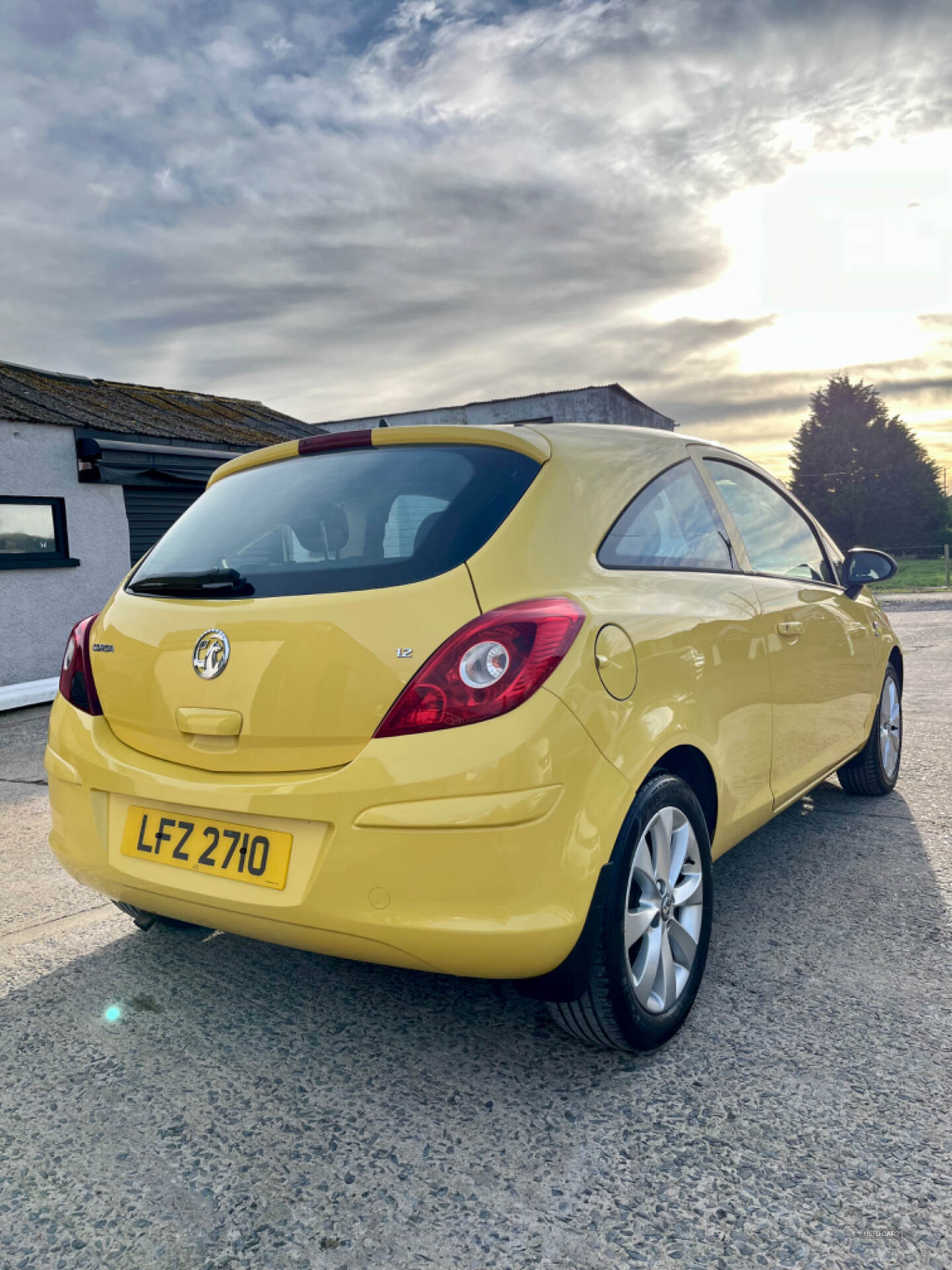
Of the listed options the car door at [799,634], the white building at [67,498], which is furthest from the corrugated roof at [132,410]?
the car door at [799,634]

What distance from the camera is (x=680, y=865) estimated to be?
253 centimetres

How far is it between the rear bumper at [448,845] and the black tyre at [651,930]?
0.13 metres

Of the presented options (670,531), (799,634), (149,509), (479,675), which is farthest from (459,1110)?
(149,509)

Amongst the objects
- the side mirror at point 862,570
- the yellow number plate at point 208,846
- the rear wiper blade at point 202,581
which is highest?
the rear wiper blade at point 202,581

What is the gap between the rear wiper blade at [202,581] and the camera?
2.39 metres

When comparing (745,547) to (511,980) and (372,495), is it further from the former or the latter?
(511,980)

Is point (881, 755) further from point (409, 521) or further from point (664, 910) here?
point (409, 521)

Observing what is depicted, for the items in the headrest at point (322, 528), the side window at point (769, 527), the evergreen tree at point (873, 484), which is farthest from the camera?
the evergreen tree at point (873, 484)

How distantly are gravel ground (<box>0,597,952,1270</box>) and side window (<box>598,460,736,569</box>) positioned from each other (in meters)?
1.25

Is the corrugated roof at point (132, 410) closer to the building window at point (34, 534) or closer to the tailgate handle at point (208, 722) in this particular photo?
the building window at point (34, 534)

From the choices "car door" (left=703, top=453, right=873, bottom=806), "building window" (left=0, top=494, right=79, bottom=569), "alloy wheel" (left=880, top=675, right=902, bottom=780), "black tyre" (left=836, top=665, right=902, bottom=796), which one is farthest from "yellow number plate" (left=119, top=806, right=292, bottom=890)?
"building window" (left=0, top=494, right=79, bottom=569)

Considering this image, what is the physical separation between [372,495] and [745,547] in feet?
4.86

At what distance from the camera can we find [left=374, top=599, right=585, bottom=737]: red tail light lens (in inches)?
79.4

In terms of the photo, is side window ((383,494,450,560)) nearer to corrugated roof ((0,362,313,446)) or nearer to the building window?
the building window
